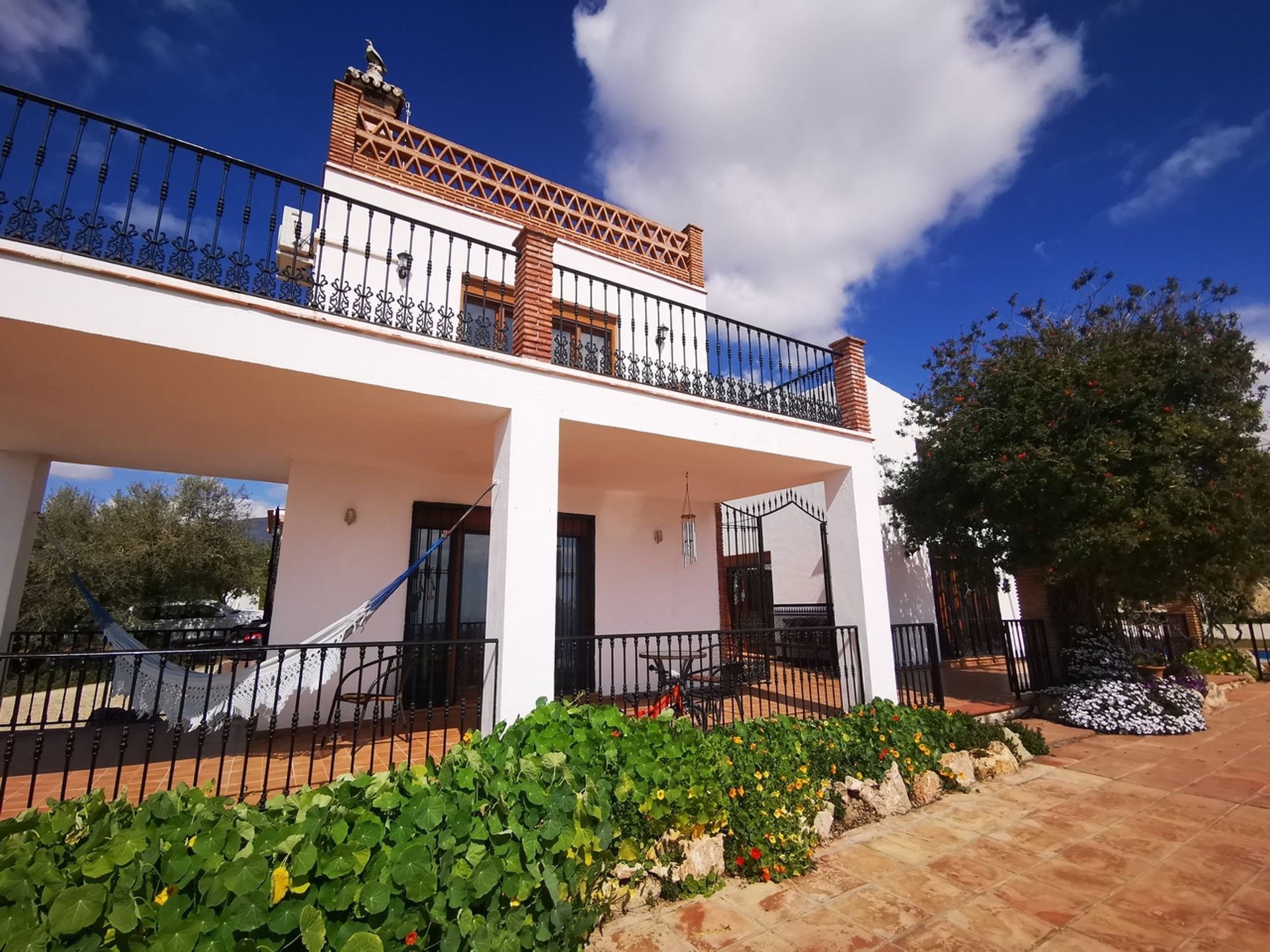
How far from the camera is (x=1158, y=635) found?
10.6m

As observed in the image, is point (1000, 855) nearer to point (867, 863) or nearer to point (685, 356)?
point (867, 863)

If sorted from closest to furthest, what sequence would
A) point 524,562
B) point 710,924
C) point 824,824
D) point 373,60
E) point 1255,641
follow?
point 710,924 < point 824,824 < point 524,562 < point 373,60 < point 1255,641

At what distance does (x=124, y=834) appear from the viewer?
6.70 feet

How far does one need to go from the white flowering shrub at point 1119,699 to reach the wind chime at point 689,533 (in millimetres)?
5072

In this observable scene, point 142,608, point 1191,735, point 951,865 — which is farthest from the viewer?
point 142,608

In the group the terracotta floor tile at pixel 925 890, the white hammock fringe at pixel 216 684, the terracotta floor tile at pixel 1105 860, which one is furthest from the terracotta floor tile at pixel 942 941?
the white hammock fringe at pixel 216 684

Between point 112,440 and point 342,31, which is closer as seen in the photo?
point 112,440

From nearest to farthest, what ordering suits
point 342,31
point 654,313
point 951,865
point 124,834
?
point 124,834, point 951,865, point 342,31, point 654,313

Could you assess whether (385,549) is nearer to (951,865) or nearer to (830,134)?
(951,865)

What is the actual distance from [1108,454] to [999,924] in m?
5.51

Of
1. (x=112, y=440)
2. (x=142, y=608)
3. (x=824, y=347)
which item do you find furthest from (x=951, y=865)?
(x=142, y=608)

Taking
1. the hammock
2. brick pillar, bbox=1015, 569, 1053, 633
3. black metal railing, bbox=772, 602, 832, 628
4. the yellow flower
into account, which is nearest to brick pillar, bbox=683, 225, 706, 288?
black metal railing, bbox=772, 602, 832, 628

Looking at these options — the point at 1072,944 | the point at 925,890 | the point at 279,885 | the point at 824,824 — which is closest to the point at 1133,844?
the point at 1072,944

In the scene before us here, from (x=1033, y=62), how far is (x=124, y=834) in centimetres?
880
